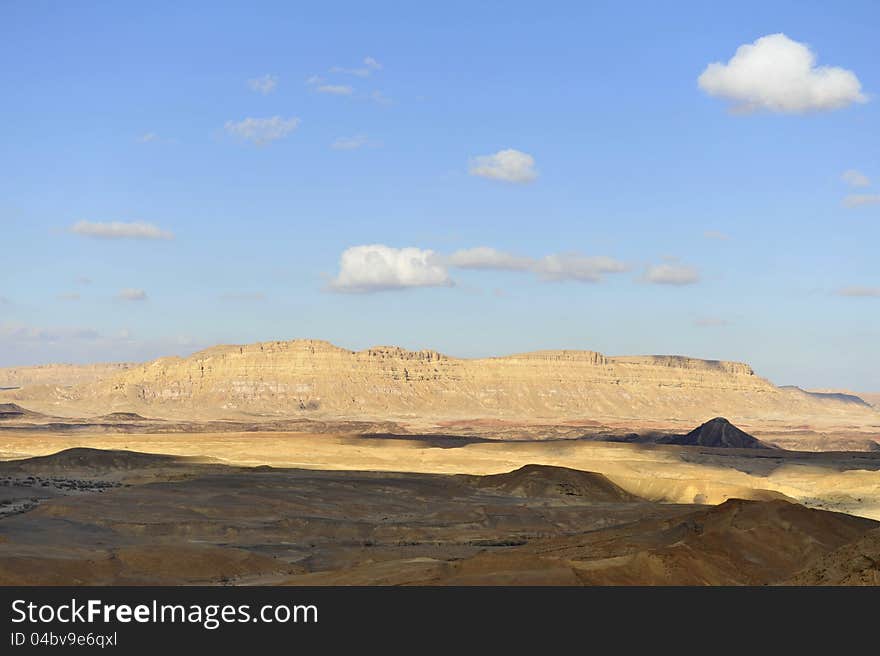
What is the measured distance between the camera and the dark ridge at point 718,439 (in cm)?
11238

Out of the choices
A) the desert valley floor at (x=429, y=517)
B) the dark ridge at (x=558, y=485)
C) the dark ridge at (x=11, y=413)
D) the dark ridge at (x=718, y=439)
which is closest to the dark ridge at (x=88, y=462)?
the desert valley floor at (x=429, y=517)

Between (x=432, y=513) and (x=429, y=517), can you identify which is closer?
(x=429, y=517)

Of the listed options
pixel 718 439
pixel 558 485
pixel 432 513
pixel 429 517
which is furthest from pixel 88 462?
pixel 718 439

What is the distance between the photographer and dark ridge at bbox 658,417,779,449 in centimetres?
11238

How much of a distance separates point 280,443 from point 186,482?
138ft

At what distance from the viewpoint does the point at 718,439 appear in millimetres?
112812

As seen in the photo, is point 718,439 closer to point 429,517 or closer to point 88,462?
point 88,462

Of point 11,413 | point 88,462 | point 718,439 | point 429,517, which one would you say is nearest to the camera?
point 429,517

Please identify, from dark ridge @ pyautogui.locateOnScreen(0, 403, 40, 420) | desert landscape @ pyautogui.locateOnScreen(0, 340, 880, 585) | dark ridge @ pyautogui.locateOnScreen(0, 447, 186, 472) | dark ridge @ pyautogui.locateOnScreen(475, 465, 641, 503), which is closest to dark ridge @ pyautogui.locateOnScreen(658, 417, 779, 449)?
desert landscape @ pyautogui.locateOnScreen(0, 340, 880, 585)

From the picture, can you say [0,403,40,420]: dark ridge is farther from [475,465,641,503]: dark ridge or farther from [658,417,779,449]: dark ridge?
[475,465,641,503]: dark ridge

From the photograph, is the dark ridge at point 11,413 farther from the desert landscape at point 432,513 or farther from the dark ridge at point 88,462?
the dark ridge at point 88,462
